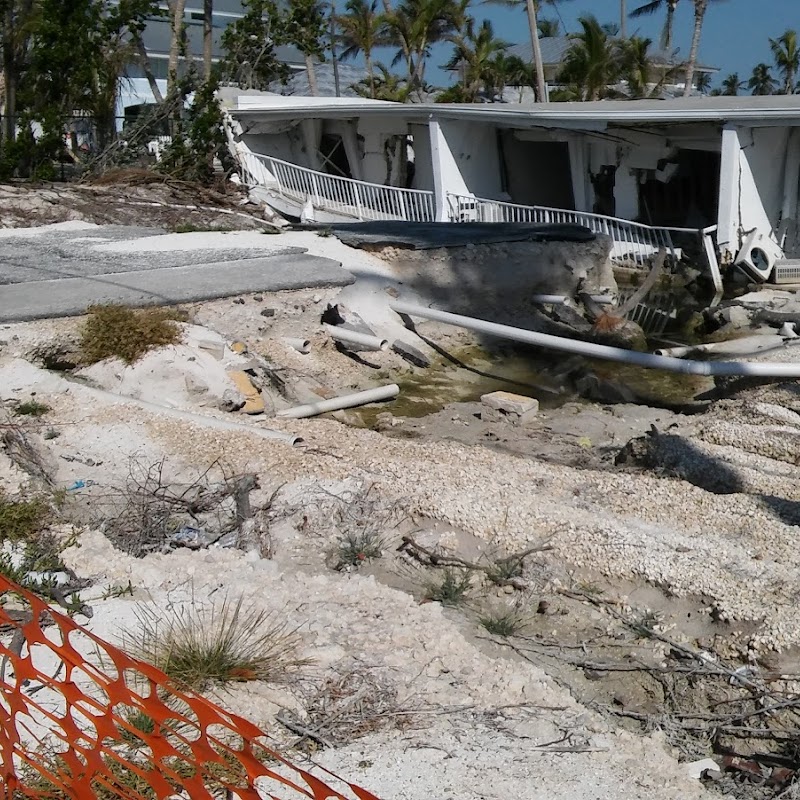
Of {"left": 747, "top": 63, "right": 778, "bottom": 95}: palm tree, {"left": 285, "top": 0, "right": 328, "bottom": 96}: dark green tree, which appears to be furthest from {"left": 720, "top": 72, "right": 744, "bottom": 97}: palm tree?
Result: {"left": 285, "top": 0, "right": 328, "bottom": 96}: dark green tree

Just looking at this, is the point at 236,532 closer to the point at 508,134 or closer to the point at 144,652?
the point at 144,652

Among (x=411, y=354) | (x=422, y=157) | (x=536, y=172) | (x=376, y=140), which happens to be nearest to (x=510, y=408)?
(x=411, y=354)

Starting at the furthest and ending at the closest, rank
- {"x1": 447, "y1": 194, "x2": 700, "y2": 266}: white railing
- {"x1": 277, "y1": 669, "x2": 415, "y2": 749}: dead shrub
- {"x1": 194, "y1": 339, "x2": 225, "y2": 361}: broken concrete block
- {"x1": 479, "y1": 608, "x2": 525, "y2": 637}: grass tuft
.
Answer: {"x1": 447, "y1": 194, "x2": 700, "y2": 266}: white railing → {"x1": 194, "y1": 339, "x2": 225, "y2": 361}: broken concrete block → {"x1": 479, "y1": 608, "x2": 525, "y2": 637}: grass tuft → {"x1": 277, "y1": 669, "x2": 415, "y2": 749}: dead shrub

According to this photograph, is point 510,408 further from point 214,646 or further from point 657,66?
point 657,66

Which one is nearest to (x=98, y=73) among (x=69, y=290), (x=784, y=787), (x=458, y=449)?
(x=69, y=290)

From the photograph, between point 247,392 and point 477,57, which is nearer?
point 247,392

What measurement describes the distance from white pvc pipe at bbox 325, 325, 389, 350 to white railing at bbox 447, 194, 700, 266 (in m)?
6.22

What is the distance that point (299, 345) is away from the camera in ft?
36.3

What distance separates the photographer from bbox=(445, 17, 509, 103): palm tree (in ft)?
125

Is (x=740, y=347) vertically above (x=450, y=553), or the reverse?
(x=740, y=347)

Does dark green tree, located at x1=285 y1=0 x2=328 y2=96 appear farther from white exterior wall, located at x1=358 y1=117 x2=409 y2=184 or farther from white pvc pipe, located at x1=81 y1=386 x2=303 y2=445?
white pvc pipe, located at x1=81 y1=386 x2=303 y2=445

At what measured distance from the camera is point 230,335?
35.0 feet

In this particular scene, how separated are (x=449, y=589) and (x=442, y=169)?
1566cm

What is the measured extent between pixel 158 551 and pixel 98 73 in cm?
1998
